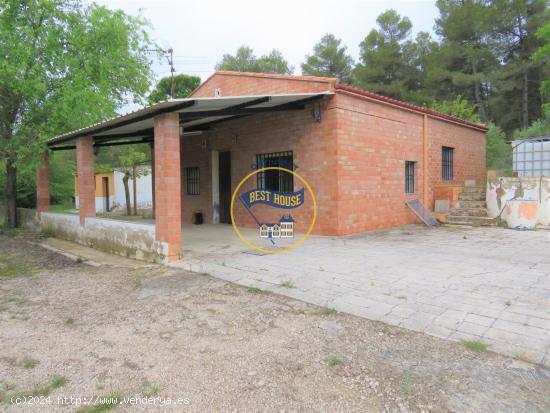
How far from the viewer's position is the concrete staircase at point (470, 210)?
1057 cm

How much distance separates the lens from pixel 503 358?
111 inches

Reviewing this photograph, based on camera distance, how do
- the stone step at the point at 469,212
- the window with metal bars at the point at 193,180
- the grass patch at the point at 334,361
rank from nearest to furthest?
the grass patch at the point at 334,361
the stone step at the point at 469,212
the window with metal bars at the point at 193,180

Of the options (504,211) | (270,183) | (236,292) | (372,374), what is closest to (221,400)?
(372,374)

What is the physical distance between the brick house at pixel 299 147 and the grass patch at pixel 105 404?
13.7ft

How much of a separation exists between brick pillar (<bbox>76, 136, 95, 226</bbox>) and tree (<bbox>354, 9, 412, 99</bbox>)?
21200 mm

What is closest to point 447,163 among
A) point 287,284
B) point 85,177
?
point 287,284

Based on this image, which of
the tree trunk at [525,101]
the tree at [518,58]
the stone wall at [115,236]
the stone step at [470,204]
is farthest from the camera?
the tree trunk at [525,101]

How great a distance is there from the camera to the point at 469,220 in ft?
35.1

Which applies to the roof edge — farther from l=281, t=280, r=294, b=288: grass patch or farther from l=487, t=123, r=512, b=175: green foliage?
l=487, t=123, r=512, b=175: green foliage

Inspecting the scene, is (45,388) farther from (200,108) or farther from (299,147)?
(299,147)

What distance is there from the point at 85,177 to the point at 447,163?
11.6m

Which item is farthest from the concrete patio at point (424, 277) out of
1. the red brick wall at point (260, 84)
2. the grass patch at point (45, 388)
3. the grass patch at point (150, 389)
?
the red brick wall at point (260, 84)

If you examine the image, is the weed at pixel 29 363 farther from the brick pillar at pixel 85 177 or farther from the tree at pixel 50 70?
the tree at pixel 50 70

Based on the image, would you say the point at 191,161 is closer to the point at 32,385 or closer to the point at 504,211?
the point at 504,211
